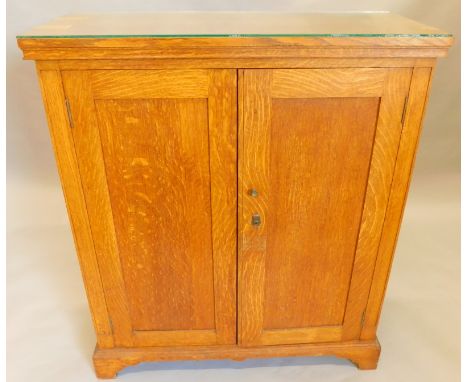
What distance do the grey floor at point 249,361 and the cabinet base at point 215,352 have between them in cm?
9

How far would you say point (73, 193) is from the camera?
1275 mm

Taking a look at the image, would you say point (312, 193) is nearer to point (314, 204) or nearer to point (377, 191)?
point (314, 204)

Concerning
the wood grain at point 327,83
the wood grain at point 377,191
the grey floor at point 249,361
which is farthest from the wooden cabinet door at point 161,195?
the wood grain at point 377,191

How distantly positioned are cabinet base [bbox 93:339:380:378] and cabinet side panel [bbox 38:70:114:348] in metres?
0.06

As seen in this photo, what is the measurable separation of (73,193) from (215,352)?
698mm

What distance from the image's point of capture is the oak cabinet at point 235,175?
3.67 feet

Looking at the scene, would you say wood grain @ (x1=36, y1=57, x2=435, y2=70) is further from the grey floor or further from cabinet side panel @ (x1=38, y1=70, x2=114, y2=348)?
the grey floor

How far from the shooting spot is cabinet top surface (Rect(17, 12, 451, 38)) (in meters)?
1.10

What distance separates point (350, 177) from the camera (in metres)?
1.28

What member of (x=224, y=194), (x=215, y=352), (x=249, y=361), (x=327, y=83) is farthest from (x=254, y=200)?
(x=249, y=361)

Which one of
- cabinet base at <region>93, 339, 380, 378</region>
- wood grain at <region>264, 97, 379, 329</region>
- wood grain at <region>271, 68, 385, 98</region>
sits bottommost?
cabinet base at <region>93, 339, 380, 378</region>

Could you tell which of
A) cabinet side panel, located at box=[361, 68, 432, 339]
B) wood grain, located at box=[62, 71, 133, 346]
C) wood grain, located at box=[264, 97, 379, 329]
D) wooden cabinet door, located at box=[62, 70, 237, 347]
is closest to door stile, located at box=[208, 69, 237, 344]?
wooden cabinet door, located at box=[62, 70, 237, 347]

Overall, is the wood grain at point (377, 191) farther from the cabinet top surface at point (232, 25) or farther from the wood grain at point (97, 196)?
the wood grain at point (97, 196)

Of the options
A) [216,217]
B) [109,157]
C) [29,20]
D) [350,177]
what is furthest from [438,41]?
[29,20]
